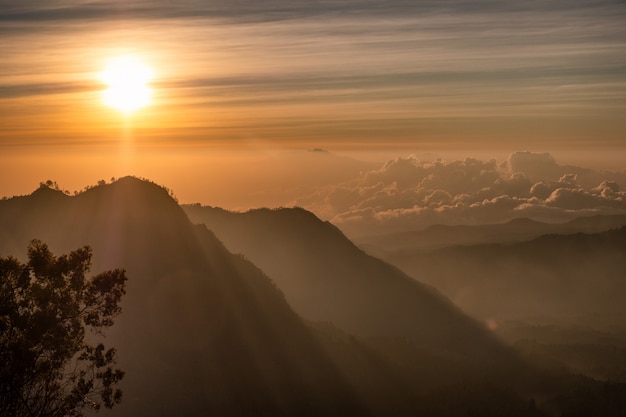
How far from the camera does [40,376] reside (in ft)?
182

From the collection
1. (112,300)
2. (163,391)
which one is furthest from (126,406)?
(112,300)

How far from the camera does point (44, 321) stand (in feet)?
182

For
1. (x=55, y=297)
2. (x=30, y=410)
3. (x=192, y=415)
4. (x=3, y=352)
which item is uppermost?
(x=55, y=297)

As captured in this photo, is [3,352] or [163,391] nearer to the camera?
[3,352]

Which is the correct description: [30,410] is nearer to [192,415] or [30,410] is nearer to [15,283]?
[15,283]

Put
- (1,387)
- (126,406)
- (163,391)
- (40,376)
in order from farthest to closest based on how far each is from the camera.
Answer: (163,391) < (126,406) < (40,376) < (1,387)

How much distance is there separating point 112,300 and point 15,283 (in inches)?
329

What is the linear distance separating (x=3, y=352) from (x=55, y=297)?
614cm

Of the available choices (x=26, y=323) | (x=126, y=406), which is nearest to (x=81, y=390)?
(x=26, y=323)

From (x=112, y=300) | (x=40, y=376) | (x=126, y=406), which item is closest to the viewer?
(x=40, y=376)

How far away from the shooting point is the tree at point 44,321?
53.0m

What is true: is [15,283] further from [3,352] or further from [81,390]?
[81,390]

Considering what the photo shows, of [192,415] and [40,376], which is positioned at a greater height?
[40,376]

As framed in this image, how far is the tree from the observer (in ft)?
174
